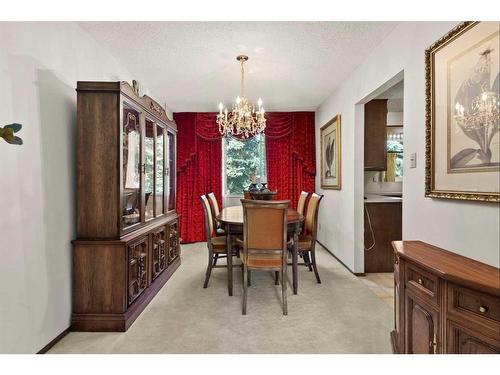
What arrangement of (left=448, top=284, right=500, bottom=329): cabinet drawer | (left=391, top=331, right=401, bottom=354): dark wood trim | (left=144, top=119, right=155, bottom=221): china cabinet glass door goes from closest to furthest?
(left=448, top=284, right=500, bottom=329): cabinet drawer, (left=391, top=331, right=401, bottom=354): dark wood trim, (left=144, top=119, right=155, bottom=221): china cabinet glass door

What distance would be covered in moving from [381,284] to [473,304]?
2.07 m

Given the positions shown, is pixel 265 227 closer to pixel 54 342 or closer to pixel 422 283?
pixel 422 283

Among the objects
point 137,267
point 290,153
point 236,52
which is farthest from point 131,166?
point 290,153

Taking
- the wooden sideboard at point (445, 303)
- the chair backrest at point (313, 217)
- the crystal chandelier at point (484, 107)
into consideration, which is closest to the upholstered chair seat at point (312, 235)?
the chair backrest at point (313, 217)

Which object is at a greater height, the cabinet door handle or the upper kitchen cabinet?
the upper kitchen cabinet

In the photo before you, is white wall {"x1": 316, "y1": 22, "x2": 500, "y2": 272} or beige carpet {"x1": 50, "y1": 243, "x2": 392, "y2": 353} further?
beige carpet {"x1": 50, "y1": 243, "x2": 392, "y2": 353}

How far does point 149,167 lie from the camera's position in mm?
2824

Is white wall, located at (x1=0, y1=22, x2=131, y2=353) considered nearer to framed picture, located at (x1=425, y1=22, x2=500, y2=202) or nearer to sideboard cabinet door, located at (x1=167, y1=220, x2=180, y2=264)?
sideboard cabinet door, located at (x1=167, y1=220, x2=180, y2=264)

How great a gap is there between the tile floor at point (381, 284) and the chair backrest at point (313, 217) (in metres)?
0.79

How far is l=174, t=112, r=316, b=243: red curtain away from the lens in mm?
5113

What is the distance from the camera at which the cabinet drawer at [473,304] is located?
1058 mm

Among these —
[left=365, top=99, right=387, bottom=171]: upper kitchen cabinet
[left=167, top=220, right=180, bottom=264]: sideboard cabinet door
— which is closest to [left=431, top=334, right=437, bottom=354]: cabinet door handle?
[left=365, top=99, right=387, bottom=171]: upper kitchen cabinet

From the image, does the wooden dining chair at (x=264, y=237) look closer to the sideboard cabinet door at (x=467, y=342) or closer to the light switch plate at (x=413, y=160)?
the light switch plate at (x=413, y=160)

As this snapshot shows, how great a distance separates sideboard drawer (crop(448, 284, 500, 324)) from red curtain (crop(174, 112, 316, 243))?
4.03 m
